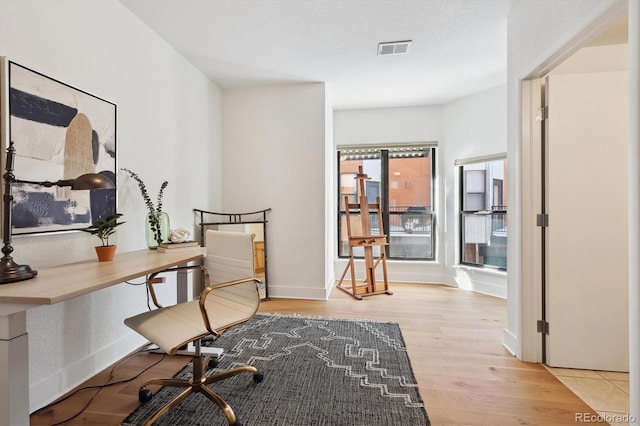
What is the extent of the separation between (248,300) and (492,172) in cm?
367

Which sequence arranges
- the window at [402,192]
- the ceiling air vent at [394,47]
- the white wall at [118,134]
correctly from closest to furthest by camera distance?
1. the white wall at [118,134]
2. the ceiling air vent at [394,47]
3. the window at [402,192]

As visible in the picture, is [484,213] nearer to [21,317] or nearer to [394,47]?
[394,47]

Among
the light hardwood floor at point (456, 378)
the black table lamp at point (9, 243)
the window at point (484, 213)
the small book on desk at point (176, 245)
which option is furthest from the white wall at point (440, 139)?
the black table lamp at point (9, 243)

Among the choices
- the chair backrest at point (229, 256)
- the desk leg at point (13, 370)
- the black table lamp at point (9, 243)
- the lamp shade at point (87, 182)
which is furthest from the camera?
the chair backrest at point (229, 256)

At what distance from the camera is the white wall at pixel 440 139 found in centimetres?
415

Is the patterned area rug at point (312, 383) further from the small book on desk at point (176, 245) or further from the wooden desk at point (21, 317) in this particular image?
the small book on desk at point (176, 245)

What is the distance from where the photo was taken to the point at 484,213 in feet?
13.4

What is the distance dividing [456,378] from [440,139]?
346 cm

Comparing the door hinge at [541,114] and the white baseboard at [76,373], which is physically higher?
the door hinge at [541,114]

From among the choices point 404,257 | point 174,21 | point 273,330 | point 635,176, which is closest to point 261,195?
point 273,330

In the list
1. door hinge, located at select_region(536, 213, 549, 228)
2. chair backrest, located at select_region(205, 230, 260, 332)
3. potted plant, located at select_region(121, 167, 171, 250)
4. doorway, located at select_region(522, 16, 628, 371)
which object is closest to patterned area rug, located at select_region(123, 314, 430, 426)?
chair backrest, located at select_region(205, 230, 260, 332)

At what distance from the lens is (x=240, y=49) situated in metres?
2.93

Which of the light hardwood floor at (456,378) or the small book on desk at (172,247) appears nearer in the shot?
the light hardwood floor at (456,378)

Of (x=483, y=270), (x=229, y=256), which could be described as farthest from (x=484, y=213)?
(x=229, y=256)
